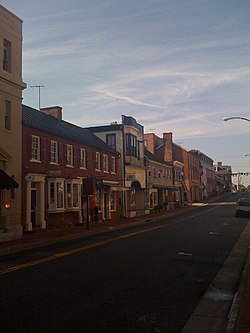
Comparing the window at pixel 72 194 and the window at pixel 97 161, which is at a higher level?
the window at pixel 97 161

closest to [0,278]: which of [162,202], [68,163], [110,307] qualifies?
[110,307]

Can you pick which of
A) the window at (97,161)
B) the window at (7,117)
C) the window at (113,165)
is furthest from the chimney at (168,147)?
the window at (7,117)

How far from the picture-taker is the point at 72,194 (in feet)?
95.9

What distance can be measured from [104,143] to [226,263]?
92.1 ft

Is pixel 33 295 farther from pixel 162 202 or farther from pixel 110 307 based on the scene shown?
pixel 162 202

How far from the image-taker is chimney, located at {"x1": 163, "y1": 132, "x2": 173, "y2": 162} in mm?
65062

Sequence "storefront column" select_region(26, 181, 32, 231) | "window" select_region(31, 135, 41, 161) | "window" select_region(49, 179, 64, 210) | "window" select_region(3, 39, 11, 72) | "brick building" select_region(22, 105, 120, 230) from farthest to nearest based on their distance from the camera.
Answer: "window" select_region(49, 179, 64, 210) → "window" select_region(31, 135, 41, 161) → "brick building" select_region(22, 105, 120, 230) → "storefront column" select_region(26, 181, 32, 231) → "window" select_region(3, 39, 11, 72)

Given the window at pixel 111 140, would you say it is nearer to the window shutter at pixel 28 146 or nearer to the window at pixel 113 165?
the window at pixel 113 165

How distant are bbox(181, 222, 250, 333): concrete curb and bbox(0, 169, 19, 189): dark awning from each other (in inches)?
434

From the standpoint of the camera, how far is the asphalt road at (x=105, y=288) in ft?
21.4

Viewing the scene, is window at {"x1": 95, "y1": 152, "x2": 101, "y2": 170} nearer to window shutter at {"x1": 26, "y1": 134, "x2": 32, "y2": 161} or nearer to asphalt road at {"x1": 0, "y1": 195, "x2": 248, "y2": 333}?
window shutter at {"x1": 26, "y1": 134, "x2": 32, "y2": 161}

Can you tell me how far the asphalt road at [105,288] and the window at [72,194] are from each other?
13.2 meters

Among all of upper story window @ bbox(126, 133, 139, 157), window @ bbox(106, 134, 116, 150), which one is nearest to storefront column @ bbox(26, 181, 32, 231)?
window @ bbox(106, 134, 116, 150)

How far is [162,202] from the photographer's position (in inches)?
2202
